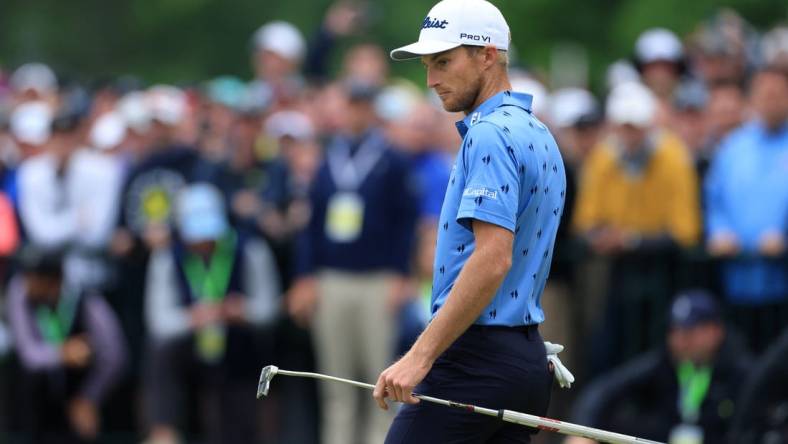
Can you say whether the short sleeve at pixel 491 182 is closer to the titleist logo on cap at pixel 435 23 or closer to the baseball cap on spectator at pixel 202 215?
Answer: the titleist logo on cap at pixel 435 23

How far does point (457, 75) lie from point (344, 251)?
224 inches

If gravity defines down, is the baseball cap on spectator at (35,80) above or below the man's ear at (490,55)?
above

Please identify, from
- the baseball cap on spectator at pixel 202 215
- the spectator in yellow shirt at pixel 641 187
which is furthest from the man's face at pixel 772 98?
the baseball cap on spectator at pixel 202 215

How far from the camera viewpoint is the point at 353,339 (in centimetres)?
1180

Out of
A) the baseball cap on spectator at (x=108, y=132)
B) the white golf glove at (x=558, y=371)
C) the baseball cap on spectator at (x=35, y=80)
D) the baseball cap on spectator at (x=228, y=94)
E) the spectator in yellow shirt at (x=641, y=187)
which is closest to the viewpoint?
the white golf glove at (x=558, y=371)

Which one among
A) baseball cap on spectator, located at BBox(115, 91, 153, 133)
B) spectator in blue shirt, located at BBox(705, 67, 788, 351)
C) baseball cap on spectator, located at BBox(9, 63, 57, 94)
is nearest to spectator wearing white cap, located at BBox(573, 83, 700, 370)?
spectator in blue shirt, located at BBox(705, 67, 788, 351)

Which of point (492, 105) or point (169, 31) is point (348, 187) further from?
point (169, 31)

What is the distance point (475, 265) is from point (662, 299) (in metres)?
5.29

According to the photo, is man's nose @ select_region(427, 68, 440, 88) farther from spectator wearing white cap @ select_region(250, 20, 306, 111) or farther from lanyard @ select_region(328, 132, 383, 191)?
spectator wearing white cap @ select_region(250, 20, 306, 111)

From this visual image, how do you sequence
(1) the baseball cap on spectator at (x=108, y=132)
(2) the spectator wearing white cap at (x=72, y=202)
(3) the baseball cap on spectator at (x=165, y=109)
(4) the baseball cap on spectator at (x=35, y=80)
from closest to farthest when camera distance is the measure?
(2) the spectator wearing white cap at (x=72, y=202) < (3) the baseball cap on spectator at (x=165, y=109) < (1) the baseball cap on spectator at (x=108, y=132) < (4) the baseball cap on spectator at (x=35, y=80)

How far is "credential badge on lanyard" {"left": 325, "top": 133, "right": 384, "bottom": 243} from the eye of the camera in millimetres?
11617

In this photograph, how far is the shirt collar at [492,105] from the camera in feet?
19.8

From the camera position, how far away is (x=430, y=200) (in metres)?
11.9

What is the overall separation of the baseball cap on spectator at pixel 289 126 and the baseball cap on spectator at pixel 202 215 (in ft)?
2.88
